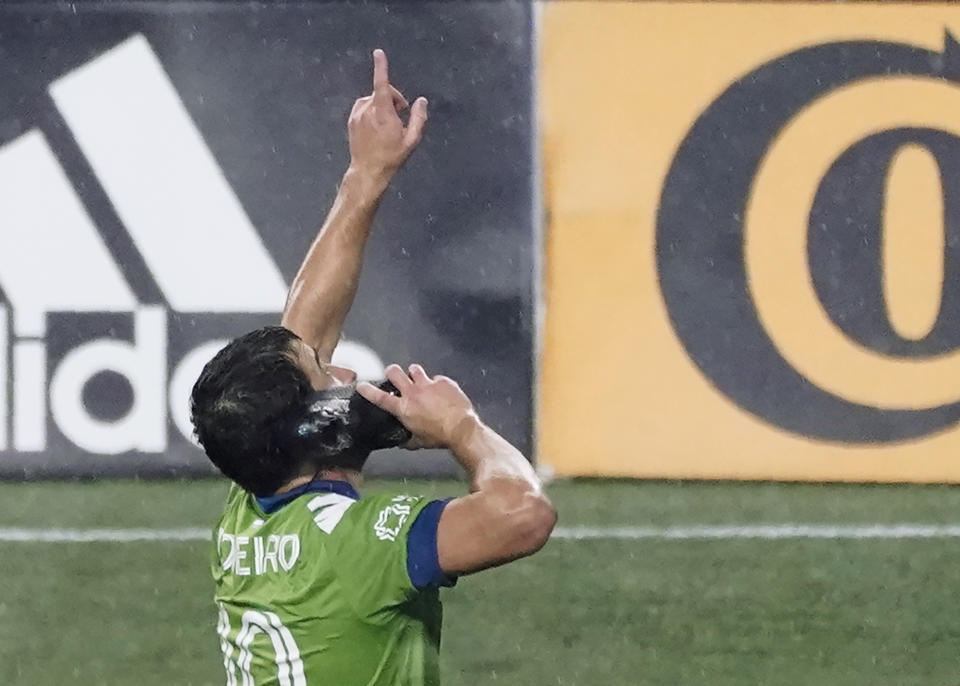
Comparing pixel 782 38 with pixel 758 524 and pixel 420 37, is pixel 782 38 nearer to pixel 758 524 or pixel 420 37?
pixel 420 37

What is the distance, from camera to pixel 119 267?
24.4ft

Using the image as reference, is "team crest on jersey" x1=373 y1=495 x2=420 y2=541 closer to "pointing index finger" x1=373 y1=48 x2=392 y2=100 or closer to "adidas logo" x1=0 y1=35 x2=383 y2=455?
"pointing index finger" x1=373 y1=48 x2=392 y2=100

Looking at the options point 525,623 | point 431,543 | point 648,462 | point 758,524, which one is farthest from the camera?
point 648,462

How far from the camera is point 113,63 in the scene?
747cm

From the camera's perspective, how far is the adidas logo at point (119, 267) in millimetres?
7414

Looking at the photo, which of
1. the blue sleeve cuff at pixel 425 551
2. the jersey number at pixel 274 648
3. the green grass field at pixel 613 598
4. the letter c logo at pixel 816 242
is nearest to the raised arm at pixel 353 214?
the jersey number at pixel 274 648

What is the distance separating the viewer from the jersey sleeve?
3219mm

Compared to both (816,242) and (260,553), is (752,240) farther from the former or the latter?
(260,553)

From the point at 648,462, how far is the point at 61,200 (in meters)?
2.54

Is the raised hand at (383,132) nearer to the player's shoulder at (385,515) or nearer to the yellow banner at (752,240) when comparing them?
the player's shoulder at (385,515)

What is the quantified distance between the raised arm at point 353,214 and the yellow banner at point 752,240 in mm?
3201

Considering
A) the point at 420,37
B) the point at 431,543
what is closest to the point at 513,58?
the point at 420,37

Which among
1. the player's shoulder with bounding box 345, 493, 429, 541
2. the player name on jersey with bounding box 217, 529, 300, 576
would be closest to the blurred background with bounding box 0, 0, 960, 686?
the player name on jersey with bounding box 217, 529, 300, 576

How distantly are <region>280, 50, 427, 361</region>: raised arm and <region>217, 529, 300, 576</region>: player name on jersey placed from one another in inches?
30.2
